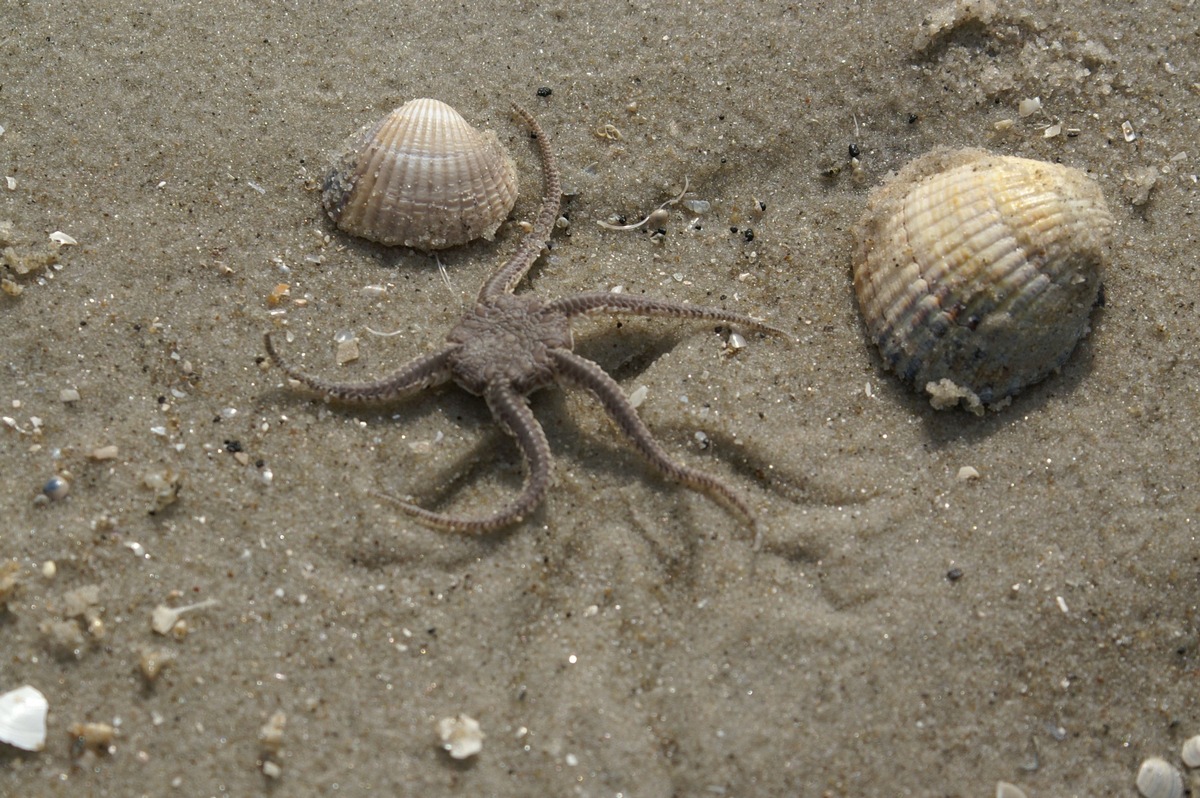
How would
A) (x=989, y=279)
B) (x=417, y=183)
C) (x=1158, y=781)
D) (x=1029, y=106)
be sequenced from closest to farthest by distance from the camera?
1. (x=1158, y=781)
2. (x=989, y=279)
3. (x=417, y=183)
4. (x=1029, y=106)

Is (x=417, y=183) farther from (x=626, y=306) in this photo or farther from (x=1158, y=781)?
(x=1158, y=781)

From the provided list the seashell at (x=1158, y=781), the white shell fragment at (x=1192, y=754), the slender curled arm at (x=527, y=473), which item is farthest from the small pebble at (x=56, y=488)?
the white shell fragment at (x=1192, y=754)

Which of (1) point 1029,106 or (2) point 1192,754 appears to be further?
(1) point 1029,106

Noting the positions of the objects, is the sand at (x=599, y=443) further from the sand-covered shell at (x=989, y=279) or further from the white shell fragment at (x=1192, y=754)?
the sand-covered shell at (x=989, y=279)

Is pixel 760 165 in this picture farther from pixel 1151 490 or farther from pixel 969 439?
pixel 1151 490

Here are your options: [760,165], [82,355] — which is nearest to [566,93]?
[760,165]

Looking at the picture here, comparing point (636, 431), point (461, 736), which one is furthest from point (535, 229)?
point (461, 736)
